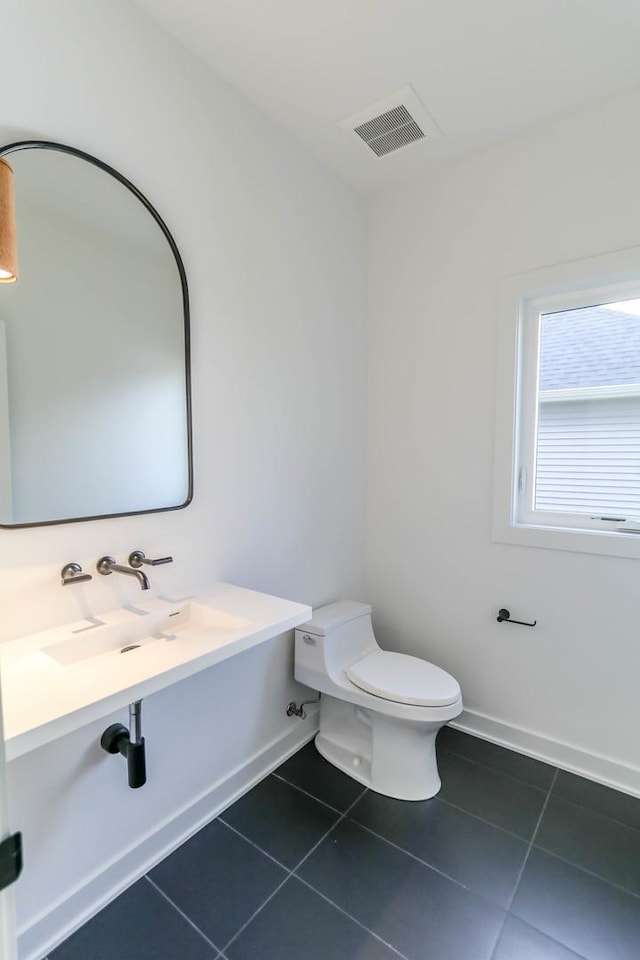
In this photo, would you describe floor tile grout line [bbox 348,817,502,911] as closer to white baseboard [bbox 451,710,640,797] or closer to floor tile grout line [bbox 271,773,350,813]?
floor tile grout line [bbox 271,773,350,813]

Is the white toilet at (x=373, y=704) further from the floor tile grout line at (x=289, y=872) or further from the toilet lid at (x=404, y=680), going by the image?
the floor tile grout line at (x=289, y=872)

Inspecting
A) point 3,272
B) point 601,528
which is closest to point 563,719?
point 601,528

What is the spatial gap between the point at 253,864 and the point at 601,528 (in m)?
1.76

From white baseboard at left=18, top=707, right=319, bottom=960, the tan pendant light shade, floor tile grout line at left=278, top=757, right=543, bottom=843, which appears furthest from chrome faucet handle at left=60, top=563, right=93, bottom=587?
floor tile grout line at left=278, top=757, right=543, bottom=843

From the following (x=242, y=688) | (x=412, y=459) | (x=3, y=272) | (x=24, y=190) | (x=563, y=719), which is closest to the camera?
(x=3, y=272)

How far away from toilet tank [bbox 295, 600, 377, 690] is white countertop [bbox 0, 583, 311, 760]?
1.63ft

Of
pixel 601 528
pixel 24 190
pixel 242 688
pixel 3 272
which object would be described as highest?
pixel 24 190

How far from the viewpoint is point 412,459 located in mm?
2260

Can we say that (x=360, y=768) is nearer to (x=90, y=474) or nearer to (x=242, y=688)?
(x=242, y=688)

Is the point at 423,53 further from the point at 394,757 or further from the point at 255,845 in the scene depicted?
the point at 255,845

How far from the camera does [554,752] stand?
1.90 metres

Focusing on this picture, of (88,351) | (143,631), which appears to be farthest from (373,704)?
(88,351)

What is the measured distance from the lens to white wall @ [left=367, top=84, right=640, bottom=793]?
1743mm

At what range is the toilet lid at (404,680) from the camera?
64.4 inches
